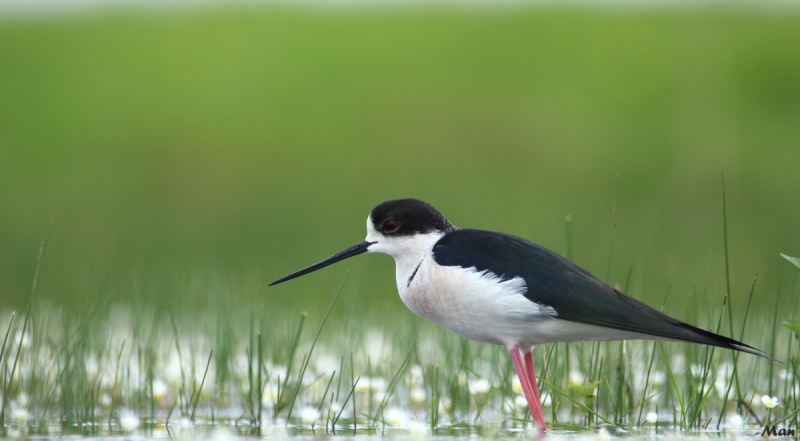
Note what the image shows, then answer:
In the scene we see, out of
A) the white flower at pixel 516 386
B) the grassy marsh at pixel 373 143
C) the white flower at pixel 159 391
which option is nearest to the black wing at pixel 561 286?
the white flower at pixel 516 386

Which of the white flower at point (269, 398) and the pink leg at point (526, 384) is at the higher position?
the pink leg at point (526, 384)

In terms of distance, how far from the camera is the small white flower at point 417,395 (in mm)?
5793

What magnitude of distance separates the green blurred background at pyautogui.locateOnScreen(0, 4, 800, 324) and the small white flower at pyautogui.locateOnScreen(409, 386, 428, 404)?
6.69 meters

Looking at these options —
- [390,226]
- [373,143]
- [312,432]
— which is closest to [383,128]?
[373,143]

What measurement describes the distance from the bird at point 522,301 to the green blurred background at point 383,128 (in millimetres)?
7943

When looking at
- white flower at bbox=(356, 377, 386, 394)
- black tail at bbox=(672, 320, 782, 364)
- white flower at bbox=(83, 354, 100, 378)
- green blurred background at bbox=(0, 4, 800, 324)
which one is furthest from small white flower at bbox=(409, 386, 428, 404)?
green blurred background at bbox=(0, 4, 800, 324)

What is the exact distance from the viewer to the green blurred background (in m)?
16.1

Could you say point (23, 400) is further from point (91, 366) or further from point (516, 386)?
point (516, 386)

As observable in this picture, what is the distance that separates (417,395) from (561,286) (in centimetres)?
158

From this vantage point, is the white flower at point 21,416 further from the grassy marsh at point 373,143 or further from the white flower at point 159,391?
the grassy marsh at point 373,143

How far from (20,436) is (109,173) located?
634 inches

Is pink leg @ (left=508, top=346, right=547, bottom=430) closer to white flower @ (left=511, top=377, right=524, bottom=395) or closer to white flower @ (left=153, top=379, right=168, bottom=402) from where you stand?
white flower @ (left=511, top=377, right=524, bottom=395)

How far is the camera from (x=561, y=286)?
4.60 metres

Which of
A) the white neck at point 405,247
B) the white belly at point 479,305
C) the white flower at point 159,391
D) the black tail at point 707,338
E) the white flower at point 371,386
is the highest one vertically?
the white neck at point 405,247
